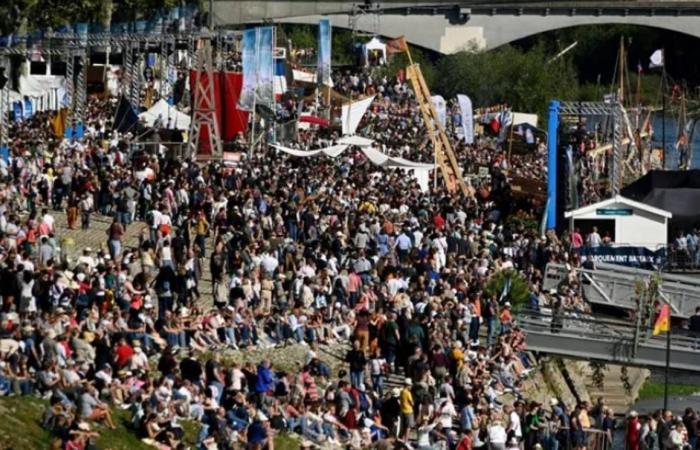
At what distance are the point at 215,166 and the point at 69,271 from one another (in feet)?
57.4

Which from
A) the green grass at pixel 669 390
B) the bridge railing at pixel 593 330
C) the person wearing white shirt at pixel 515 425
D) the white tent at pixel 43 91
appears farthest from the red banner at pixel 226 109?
the person wearing white shirt at pixel 515 425

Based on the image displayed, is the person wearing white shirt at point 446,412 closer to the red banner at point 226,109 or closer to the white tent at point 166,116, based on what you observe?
the red banner at point 226,109

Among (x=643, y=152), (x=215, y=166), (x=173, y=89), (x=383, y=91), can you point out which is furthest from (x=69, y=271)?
(x=383, y=91)

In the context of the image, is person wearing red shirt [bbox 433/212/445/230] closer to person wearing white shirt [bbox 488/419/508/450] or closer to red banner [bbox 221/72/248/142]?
red banner [bbox 221/72/248/142]

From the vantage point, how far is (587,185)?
6725 centimetres

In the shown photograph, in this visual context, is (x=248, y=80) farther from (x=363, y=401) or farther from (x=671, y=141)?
(x=671, y=141)

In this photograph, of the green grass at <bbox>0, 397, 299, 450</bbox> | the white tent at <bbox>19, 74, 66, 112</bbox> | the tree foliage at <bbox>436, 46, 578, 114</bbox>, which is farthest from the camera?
the tree foliage at <bbox>436, 46, 578, 114</bbox>

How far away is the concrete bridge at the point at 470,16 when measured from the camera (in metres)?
132

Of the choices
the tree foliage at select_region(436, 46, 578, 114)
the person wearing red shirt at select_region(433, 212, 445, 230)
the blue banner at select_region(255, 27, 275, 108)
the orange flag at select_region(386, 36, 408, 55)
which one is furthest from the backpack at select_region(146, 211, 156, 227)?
the tree foliage at select_region(436, 46, 578, 114)

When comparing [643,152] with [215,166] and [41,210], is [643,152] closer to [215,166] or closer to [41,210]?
[215,166]

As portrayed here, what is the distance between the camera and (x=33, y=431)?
32.8m

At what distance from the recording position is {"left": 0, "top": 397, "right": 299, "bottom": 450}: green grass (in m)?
32.3

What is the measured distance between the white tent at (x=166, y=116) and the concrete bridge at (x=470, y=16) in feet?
208

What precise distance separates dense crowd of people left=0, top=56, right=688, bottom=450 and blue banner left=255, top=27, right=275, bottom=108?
4648mm
